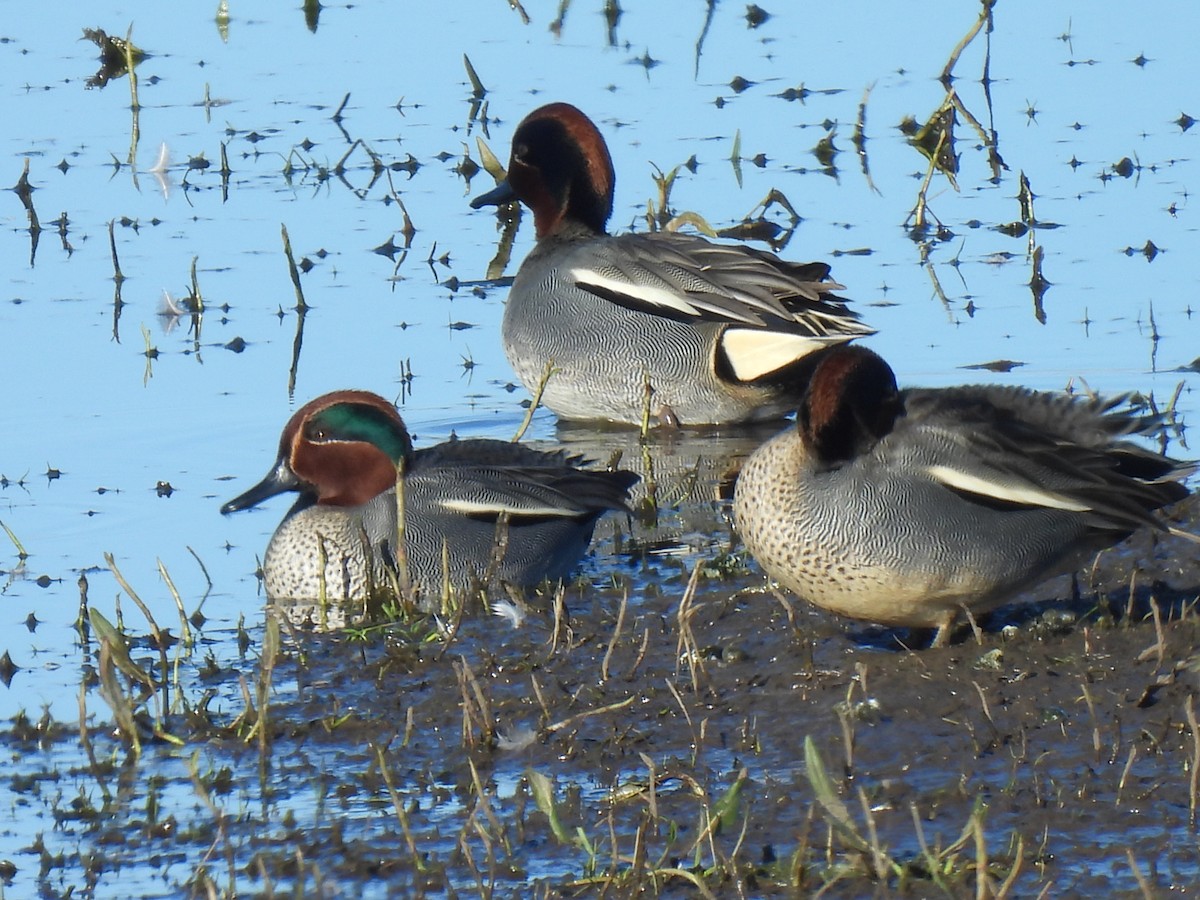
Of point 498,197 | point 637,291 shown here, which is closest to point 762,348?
point 637,291

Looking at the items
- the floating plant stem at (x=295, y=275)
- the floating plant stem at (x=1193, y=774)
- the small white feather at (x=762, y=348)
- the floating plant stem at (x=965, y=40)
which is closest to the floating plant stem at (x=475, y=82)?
the floating plant stem at (x=965, y=40)

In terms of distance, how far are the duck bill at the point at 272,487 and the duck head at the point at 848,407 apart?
2.00 meters

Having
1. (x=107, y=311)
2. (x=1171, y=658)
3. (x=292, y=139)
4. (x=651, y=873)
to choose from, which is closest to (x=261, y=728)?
(x=651, y=873)

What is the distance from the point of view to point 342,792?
4.72 meters

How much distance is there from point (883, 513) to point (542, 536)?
1.50 meters

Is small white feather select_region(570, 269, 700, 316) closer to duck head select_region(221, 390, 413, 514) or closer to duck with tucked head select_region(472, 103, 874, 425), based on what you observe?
duck with tucked head select_region(472, 103, 874, 425)

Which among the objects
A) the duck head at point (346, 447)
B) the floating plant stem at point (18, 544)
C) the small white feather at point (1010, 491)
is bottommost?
the floating plant stem at point (18, 544)

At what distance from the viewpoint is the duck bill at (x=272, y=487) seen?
664 centimetres

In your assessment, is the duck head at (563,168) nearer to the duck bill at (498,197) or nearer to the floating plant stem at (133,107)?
the duck bill at (498,197)

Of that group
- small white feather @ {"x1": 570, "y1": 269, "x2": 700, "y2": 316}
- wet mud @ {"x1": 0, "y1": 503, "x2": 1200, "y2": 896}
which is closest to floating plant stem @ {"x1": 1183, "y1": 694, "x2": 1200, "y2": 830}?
wet mud @ {"x1": 0, "y1": 503, "x2": 1200, "y2": 896}

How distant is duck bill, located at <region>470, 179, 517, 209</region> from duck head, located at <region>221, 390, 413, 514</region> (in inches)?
128

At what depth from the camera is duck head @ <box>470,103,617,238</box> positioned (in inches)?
369

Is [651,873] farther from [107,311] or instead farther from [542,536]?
[107,311]

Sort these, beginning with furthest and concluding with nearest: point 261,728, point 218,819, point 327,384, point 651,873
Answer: point 327,384 < point 261,728 < point 218,819 < point 651,873
